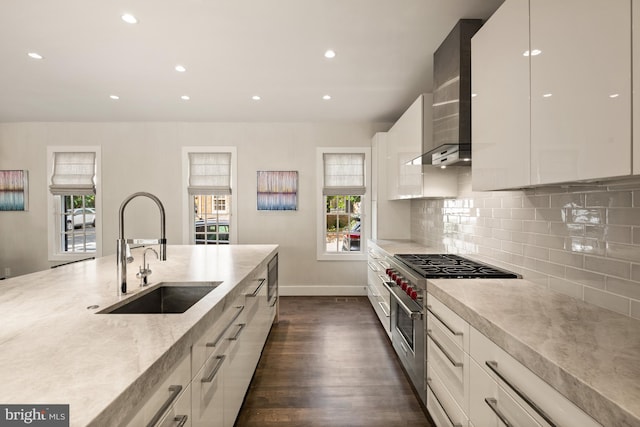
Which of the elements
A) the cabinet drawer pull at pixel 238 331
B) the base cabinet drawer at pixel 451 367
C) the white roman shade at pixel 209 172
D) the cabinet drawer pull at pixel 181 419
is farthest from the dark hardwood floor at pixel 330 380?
the white roman shade at pixel 209 172

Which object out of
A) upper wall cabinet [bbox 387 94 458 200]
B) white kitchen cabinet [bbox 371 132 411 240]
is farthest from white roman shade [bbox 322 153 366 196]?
upper wall cabinet [bbox 387 94 458 200]

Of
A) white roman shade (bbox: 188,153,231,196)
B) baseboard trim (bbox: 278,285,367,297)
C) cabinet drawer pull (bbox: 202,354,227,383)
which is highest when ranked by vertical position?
white roman shade (bbox: 188,153,231,196)

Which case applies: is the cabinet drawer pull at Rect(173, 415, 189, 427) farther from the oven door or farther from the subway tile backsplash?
the subway tile backsplash

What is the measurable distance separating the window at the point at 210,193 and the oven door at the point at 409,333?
3052mm

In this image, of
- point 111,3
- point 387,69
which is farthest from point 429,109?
point 111,3

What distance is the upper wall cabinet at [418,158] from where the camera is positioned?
2709 mm

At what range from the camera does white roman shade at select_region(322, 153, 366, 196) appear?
15.6 feet

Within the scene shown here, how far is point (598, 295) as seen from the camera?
4.58 ft

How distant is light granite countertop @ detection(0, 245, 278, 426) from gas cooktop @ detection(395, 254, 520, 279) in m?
1.21

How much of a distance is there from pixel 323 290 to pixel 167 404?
3.89 m

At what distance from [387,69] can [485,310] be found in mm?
2494

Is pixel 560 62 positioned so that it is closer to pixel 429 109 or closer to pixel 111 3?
pixel 429 109

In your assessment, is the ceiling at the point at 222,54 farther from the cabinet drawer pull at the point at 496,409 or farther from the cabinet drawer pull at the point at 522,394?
the cabinet drawer pull at the point at 496,409

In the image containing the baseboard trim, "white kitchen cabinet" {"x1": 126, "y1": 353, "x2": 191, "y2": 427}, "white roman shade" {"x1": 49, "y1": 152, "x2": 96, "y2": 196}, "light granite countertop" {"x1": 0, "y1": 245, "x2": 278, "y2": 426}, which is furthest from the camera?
"white roman shade" {"x1": 49, "y1": 152, "x2": 96, "y2": 196}
